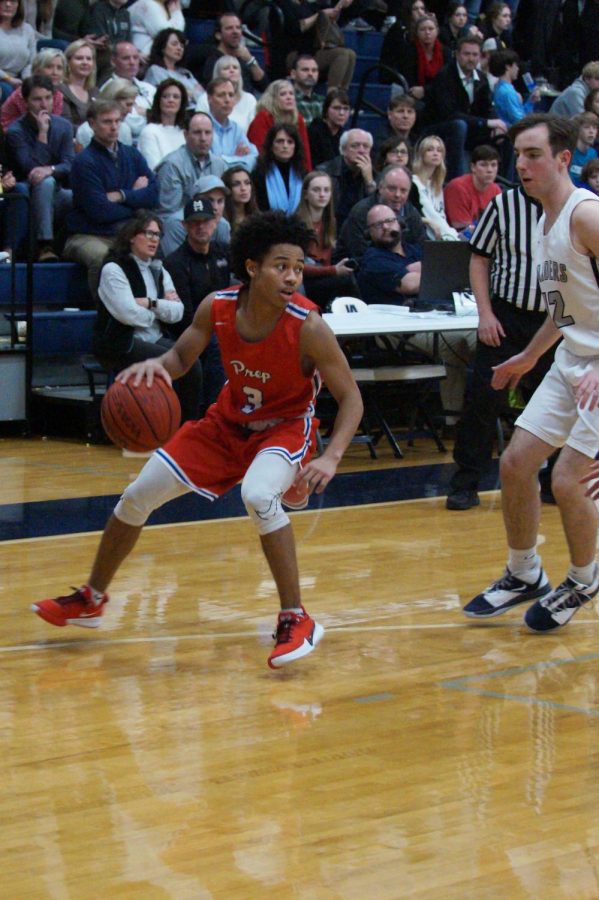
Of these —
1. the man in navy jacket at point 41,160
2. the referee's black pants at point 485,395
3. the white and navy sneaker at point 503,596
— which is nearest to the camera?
the white and navy sneaker at point 503,596

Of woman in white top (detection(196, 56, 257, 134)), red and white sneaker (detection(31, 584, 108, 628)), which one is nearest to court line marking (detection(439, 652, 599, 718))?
red and white sneaker (detection(31, 584, 108, 628))

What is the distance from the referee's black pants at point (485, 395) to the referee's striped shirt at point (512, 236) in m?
0.15

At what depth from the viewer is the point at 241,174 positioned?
1027 centimetres

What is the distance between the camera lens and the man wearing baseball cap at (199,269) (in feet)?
31.2

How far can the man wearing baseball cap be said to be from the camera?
374 inches

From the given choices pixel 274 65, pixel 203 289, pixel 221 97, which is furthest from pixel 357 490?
pixel 274 65

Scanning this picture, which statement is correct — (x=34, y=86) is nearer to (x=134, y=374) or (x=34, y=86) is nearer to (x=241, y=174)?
(x=241, y=174)

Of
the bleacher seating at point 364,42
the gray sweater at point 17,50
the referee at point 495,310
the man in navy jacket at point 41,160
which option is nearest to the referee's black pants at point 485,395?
the referee at point 495,310

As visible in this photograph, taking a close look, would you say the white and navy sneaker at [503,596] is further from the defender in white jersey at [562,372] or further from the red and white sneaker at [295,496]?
the red and white sneaker at [295,496]

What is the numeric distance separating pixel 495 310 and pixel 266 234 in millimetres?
3085

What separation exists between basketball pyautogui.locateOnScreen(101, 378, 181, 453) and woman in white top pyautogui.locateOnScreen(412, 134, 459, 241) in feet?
21.8

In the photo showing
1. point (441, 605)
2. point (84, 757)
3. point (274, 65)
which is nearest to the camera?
point (84, 757)

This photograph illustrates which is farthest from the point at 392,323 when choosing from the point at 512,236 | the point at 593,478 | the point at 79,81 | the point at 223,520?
A: the point at 593,478

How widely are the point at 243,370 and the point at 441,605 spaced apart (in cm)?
130
